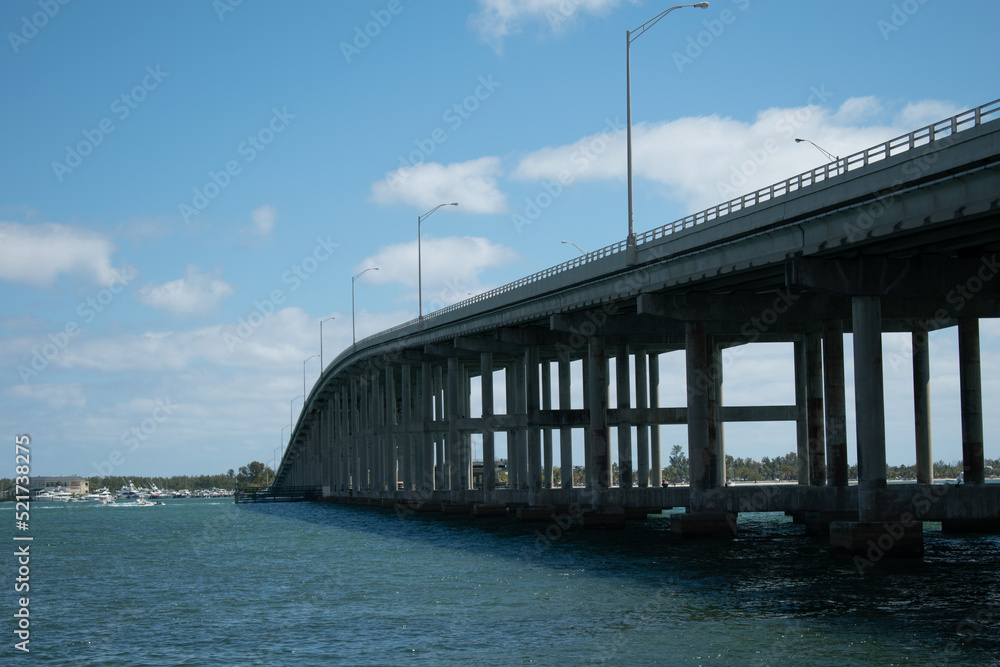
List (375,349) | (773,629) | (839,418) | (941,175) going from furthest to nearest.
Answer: (375,349) < (839,418) < (941,175) < (773,629)

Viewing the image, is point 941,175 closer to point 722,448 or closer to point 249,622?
point 249,622

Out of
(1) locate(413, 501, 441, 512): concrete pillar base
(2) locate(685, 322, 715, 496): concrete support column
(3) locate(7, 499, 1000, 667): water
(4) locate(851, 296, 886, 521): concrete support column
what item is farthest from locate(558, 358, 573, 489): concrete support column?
(4) locate(851, 296, 886, 521): concrete support column

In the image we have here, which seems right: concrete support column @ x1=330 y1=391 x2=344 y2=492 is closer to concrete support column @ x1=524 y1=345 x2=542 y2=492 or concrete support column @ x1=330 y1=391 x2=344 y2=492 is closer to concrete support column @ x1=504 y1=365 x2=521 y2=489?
concrete support column @ x1=504 y1=365 x2=521 y2=489

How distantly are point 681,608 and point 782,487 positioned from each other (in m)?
23.8

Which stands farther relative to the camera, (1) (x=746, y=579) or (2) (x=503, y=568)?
(2) (x=503, y=568)

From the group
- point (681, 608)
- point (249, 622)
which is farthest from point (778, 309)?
point (249, 622)

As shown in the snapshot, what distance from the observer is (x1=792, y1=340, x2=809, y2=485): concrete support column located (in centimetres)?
7746

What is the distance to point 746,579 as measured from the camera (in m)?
40.1

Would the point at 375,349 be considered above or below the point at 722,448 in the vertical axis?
above

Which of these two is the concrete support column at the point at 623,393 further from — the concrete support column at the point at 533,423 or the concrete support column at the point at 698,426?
the concrete support column at the point at 698,426

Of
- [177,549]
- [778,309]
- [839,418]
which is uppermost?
[778,309]

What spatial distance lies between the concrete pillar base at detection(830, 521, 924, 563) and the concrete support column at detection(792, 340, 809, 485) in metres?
34.4

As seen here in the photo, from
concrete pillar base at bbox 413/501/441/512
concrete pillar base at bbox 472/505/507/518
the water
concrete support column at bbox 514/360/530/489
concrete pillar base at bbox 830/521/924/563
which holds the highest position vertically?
concrete support column at bbox 514/360/530/489

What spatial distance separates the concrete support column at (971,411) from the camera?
58875 mm
